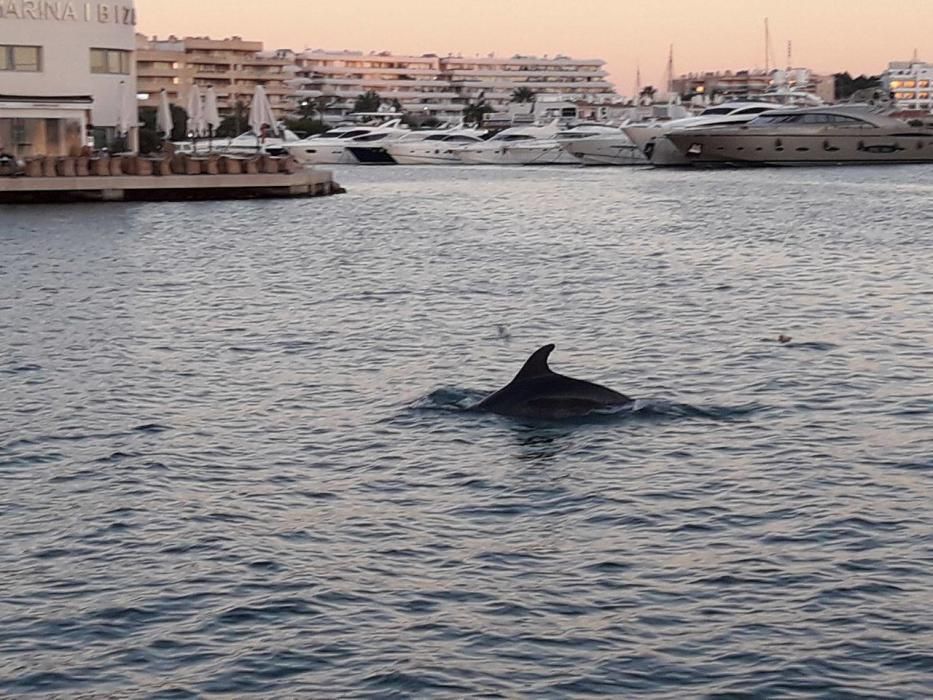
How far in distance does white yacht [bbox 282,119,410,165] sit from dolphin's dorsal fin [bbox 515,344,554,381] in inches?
3499

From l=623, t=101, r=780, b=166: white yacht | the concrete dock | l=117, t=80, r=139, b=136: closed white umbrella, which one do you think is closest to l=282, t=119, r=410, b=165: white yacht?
l=623, t=101, r=780, b=166: white yacht

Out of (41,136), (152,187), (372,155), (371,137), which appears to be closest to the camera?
(152,187)

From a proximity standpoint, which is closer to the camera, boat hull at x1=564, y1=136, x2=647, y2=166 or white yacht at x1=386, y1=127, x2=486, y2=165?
boat hull at x1=564, y1=136, x2=647, y2=166

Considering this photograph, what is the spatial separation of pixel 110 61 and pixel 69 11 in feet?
9.85

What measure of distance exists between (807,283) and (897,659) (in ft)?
77.1

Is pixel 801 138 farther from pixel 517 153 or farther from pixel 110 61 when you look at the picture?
pixel 110 61

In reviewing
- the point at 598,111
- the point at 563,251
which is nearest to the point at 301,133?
the point at 598,111

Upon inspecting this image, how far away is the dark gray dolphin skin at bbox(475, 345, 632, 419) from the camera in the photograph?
697 inches

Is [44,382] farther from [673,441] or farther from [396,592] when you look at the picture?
[396,592]

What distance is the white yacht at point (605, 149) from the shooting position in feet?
338

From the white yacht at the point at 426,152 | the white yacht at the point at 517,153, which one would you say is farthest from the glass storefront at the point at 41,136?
the white yacht at the point at 517,153

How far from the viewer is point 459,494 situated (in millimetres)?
15016

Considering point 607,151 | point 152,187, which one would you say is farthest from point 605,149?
point 152,187

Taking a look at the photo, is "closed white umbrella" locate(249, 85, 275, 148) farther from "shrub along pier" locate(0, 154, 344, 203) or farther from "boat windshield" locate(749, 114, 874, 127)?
"boat windshield" locate(749, 114, 874, 127)
